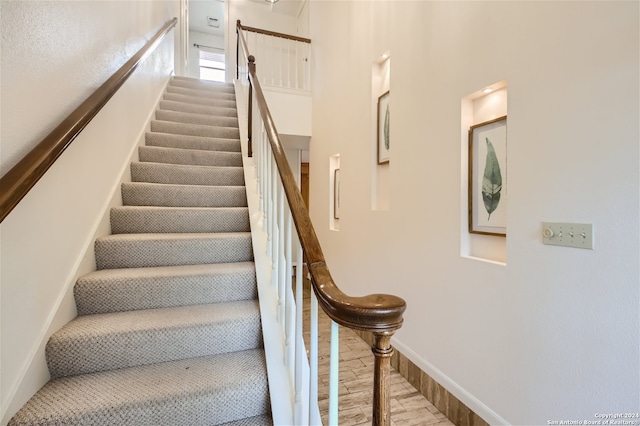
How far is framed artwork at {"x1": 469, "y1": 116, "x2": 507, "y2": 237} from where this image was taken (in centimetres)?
160

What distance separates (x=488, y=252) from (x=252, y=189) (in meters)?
1.59

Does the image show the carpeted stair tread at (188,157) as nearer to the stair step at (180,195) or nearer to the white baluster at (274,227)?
the stair step at (180,195)

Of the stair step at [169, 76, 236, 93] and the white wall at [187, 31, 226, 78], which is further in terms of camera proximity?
the white wall at [187, 31, 226, 78]

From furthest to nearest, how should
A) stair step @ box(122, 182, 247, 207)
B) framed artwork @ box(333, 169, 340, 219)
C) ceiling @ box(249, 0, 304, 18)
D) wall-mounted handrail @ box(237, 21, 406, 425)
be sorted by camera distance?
ceiling @ box(249, 0, 304, 18), framed artwork @ box(333, 169, 340, 219), stair step @ box(122, 182, 247, 207), wall-mounted handrail @ box(237, 21, 406, 425)

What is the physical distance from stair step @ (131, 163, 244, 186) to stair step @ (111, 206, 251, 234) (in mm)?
380

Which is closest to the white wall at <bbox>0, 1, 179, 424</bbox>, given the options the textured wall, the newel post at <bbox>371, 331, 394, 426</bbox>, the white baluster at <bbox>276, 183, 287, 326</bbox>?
the textured wall

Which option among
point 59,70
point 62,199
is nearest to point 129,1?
point 59,70

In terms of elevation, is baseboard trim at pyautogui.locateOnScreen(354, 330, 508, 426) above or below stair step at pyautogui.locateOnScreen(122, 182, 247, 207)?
below

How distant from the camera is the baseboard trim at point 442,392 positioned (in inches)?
65.3

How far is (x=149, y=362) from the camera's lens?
1.25 m

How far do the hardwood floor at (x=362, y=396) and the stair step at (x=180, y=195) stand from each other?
4.74 ft

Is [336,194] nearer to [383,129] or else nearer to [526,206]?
[383,129]

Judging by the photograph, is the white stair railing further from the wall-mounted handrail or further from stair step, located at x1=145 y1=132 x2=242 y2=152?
the wall-mounted handrail

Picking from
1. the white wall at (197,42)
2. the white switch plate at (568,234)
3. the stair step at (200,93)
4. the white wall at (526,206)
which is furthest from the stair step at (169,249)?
the white wall at (197,42)
